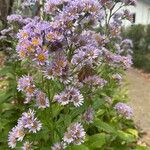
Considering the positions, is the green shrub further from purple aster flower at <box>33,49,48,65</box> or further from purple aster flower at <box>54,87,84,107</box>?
purple aster flower at <box>33,49,48,65</box>

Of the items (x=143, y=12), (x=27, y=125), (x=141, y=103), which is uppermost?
(x=27, y=125)

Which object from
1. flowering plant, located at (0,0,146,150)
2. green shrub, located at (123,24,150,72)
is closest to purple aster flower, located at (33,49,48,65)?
flowering plant, located at (0,0,146,150)

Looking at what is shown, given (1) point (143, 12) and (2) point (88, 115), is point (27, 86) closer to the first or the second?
(2) point (88, 115)

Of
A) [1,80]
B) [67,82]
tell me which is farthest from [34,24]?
[1,80]

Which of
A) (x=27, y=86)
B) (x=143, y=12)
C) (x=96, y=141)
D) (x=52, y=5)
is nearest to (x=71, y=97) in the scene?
(x=27, y=86)

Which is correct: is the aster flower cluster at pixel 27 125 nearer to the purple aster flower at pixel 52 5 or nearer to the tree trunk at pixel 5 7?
the purple aster flower at pixel 52 5

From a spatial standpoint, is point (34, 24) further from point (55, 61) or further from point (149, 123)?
point (149, 123)

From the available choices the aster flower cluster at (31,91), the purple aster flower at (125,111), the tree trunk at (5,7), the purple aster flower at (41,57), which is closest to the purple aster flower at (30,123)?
the aster flower cluster at (31,91)

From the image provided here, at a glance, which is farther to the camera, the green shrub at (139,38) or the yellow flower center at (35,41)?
the green shrub at (139,38)
